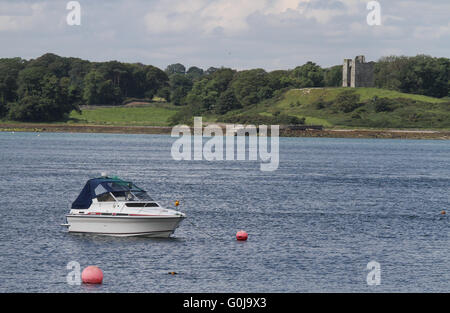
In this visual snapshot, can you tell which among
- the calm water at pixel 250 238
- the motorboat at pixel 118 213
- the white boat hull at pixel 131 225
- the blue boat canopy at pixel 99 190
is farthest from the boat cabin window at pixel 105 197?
the calm water at pixel 250 238

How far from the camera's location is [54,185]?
277ft

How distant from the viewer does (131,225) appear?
49.8 metres

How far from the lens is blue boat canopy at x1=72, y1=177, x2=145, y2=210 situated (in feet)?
168

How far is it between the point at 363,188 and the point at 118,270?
5453 centimetres

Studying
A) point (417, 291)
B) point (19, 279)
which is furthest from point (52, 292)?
point (417, 291)

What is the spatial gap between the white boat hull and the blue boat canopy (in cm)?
98

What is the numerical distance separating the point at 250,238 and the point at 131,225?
8471mm

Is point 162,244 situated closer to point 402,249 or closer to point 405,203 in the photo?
point 402,249
